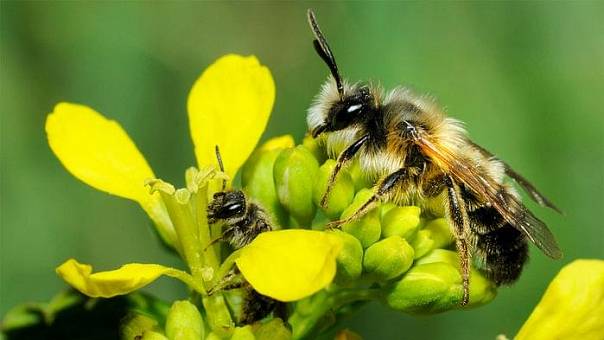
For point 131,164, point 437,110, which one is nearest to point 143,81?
point 131,164

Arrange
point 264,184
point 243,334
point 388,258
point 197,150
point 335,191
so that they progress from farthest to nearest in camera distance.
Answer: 1. point 197,150
2. point 264,184
3. point 335,191
4. point 388,258
5. point 243,334

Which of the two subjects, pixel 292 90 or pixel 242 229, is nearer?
pixel 242 229

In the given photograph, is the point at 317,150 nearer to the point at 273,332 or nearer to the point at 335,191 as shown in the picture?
the point at 335,191

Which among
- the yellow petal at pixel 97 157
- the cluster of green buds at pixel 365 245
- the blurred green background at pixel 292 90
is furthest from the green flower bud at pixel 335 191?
the blurred green background at pixel 292 90

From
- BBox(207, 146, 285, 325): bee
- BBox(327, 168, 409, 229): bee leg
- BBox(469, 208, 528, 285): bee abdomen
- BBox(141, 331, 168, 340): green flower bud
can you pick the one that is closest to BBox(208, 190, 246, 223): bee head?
BBox(207, 146, 285, 325): bee

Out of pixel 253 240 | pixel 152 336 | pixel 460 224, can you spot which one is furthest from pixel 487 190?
pixel 152 336

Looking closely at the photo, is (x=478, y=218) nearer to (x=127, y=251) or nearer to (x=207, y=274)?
(x=207, y=274)

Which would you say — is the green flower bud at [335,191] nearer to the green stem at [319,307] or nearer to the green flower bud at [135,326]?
the green stem at [319,307]
